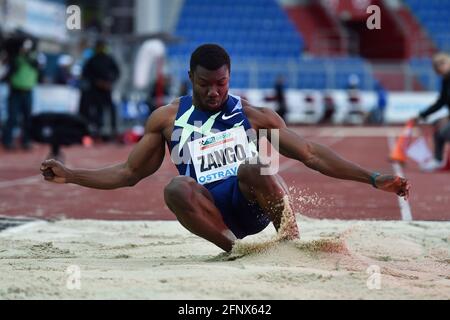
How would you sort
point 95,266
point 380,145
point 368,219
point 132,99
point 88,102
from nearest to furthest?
1. point 95,266
2. point 368,219
3. point 88,102
4. point 380,145
5. point 132,99

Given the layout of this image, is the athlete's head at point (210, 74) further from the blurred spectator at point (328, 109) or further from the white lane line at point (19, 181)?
the blurred spectator at point (328, 109)

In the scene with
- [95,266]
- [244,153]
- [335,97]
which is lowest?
[335,97]

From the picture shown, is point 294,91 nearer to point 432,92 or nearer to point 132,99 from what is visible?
point 432,92

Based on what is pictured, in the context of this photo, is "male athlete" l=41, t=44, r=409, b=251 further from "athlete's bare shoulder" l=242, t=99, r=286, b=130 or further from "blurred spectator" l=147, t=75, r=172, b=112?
"blurred spectator" l=147, t=75, r=172, b=112

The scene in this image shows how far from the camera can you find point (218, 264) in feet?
17.7

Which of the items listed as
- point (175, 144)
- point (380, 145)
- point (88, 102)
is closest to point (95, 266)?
point (175, 144)

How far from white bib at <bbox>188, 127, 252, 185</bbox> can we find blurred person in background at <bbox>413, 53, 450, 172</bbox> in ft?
29.3

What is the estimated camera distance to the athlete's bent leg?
5.44 metres

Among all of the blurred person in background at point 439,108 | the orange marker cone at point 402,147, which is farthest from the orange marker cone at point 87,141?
the blurred person in background at point 439,108

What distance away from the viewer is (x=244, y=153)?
225 inches

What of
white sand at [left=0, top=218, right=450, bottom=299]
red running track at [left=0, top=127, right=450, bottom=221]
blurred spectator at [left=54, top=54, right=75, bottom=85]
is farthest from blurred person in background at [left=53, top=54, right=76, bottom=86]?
white sand at [left=0, top=218, right=450, bottom=299]

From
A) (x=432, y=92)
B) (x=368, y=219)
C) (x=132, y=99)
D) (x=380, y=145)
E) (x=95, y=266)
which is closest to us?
(x=95, y=266)

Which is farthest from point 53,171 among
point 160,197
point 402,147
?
point 402,147

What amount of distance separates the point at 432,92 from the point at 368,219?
2413 cm
